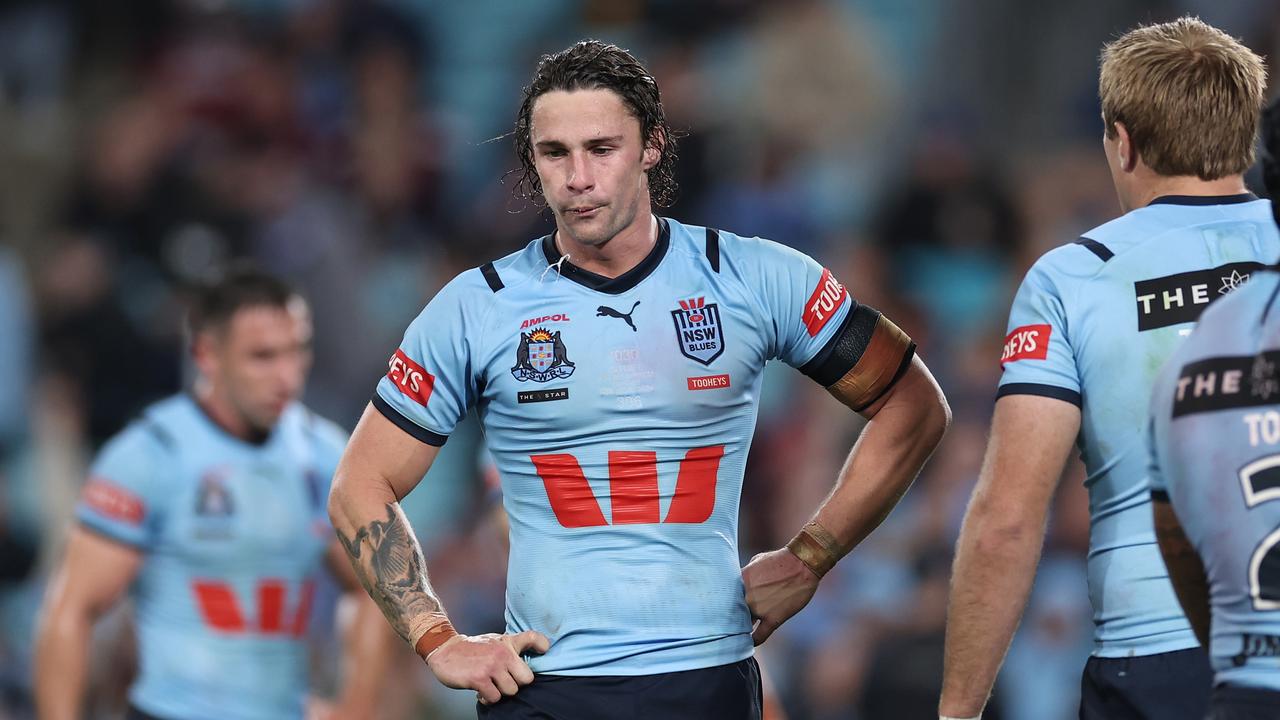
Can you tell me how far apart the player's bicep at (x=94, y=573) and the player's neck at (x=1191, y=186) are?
408 centimetres

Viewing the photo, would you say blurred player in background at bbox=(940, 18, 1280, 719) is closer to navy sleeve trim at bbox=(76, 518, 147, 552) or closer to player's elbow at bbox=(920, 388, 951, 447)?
player's elbow at bbox=(920, 388, 951, 447)

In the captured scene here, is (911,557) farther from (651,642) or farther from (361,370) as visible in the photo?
(651,642)

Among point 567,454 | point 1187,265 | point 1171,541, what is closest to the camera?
point 1171,541

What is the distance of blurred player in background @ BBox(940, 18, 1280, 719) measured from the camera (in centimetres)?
406

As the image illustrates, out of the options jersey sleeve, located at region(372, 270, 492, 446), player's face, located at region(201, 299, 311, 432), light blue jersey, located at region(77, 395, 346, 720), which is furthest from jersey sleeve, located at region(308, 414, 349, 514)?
jersey sleeve, located at region(372, 270, 492, 446)

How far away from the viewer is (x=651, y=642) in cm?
436

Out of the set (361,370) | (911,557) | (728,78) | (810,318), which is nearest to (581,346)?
(810,318)

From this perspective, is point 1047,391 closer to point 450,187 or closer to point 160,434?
point 160,434

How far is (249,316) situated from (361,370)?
15.1 feet

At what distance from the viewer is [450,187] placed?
40.9 ft

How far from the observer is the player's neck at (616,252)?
181 inches

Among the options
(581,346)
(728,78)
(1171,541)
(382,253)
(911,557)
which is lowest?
(911,557)

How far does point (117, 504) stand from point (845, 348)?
3.18 meters

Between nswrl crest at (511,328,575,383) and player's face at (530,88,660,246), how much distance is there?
277 mm
